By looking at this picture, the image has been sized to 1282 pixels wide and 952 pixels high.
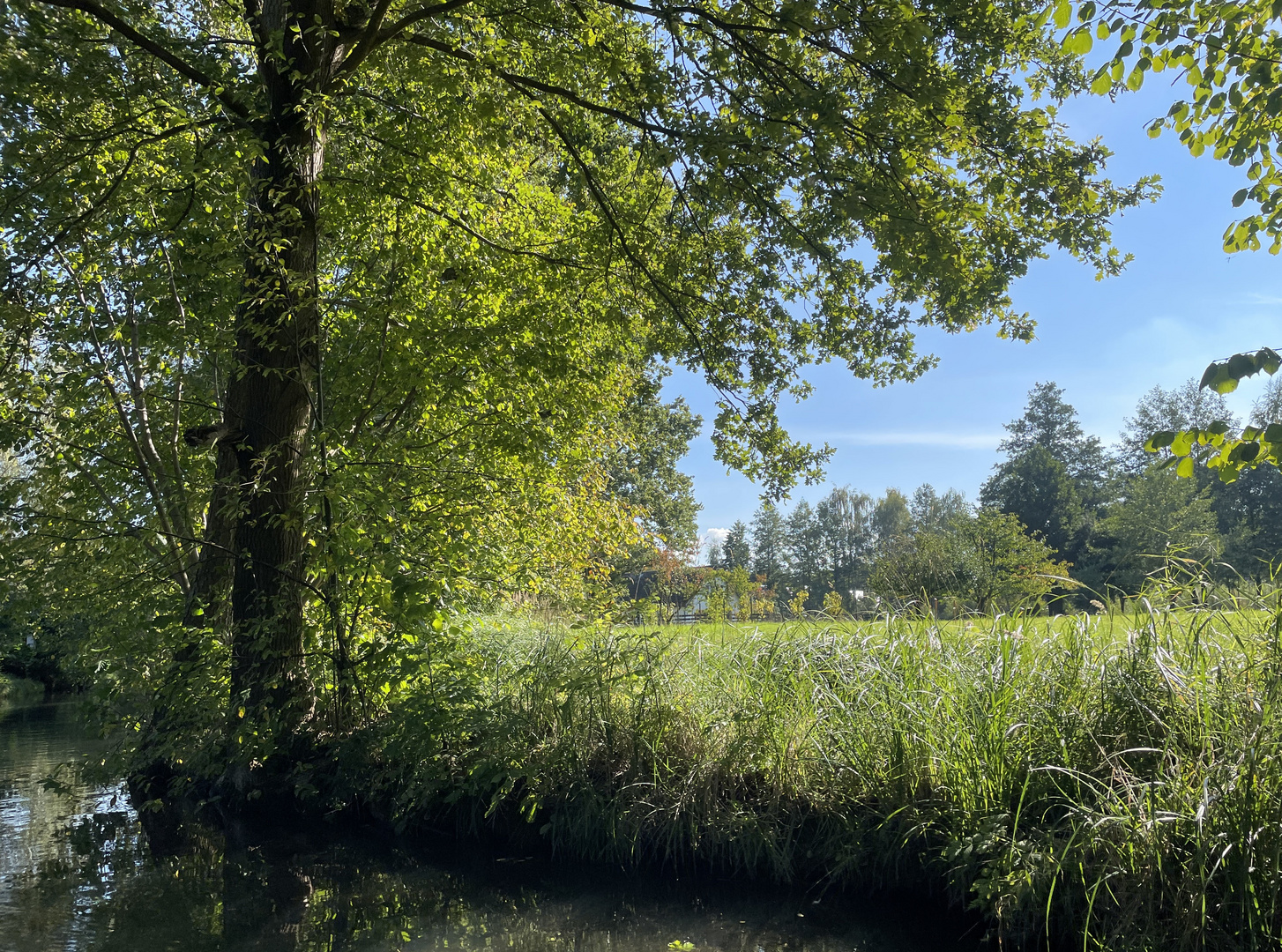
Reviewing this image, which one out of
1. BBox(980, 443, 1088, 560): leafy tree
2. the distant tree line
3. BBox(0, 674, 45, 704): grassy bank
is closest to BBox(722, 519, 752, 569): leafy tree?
the distant tree line

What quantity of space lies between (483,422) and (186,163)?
124 inches

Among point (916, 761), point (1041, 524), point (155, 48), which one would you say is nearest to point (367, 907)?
point (916, 761)

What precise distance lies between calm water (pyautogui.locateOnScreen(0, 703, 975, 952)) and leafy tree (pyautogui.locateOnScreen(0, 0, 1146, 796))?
97 cm

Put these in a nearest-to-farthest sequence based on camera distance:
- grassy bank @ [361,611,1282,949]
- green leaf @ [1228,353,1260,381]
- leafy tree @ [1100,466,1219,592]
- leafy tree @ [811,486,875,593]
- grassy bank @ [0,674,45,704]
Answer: green leaf @ [1228,353,1260,381] → grassy bank @ [361,611,1282,949] → grassy bank @ [0,674,45,704] → leafy tree @ [1100,466,1219,592] → leafy tree @ [811,486,875,593]

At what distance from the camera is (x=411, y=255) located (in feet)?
24.0

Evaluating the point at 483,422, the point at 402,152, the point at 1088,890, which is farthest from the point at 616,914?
the point at 402,152

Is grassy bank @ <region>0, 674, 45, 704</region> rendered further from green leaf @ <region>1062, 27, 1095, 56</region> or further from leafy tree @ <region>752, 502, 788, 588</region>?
leafy tree @ <region>752, 502, 788, 588</region>

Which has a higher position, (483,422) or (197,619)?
(483,422)

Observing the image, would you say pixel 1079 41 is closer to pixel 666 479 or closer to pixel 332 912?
pixel 332 912

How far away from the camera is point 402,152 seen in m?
7.05

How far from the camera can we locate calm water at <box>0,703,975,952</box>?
4340 mm

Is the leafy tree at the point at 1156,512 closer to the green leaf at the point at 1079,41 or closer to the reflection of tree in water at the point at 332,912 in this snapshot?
the green leaf at the point at 1079,41

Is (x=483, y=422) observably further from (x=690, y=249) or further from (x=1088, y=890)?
(x=1088, y=890)

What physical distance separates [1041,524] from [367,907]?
5679 centimetres
